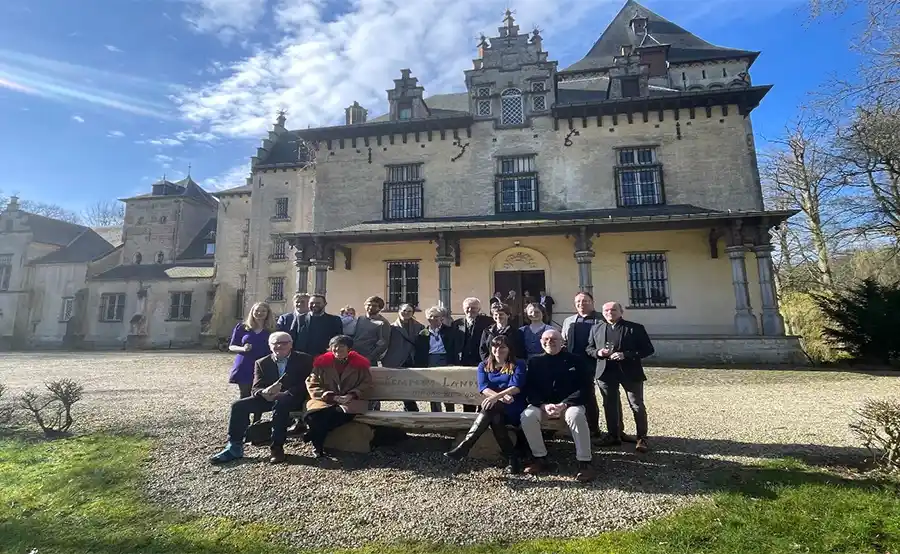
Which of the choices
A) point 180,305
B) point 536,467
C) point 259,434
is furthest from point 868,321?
point 180,305

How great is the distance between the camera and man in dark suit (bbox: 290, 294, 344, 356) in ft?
17.9

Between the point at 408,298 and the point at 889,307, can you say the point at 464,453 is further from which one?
the point at 889,307

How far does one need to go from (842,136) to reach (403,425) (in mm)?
11590

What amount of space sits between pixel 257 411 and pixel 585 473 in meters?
3.27

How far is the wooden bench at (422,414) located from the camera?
175 inches

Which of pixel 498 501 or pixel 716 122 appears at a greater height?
pixel 716 122

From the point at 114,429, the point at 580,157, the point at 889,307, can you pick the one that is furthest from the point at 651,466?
the point at 580,157

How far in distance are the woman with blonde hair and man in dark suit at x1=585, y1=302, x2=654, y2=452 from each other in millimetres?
3701

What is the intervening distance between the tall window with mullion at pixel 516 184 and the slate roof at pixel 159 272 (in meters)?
17.7

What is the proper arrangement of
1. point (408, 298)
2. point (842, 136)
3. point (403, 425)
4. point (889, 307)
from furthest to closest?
point (408, 298)
point (889, 307)
point (842, 136)
point (403, 425)

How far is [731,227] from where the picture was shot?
472 inches

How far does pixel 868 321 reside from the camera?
1102 centimetres

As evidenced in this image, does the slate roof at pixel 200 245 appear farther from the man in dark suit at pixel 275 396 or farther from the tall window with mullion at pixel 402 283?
the man in dark suit at pixel 275 396

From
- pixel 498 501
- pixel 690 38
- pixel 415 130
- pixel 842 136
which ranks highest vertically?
pixel 690 38
